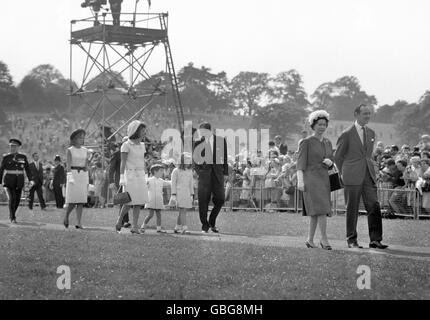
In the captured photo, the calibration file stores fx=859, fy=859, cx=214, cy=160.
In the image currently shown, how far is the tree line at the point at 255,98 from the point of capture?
78438mm

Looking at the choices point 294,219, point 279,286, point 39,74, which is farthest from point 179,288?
point 39,74

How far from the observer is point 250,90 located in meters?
91.5

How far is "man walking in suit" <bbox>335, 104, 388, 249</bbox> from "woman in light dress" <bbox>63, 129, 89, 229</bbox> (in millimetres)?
6456

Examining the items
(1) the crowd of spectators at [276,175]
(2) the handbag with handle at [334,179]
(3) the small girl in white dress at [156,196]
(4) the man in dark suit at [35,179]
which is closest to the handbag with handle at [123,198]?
(3) the small girl in white dress at [156,196]

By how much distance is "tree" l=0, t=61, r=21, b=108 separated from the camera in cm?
7331

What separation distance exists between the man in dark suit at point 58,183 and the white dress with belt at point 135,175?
15507 millimetres

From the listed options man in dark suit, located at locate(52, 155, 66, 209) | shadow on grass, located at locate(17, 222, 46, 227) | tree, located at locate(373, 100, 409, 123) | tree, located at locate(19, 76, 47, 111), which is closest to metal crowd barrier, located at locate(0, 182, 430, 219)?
man in dark suit, located at locate(52, 155, 66, 209)

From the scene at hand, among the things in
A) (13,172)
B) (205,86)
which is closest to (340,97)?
(205,86)

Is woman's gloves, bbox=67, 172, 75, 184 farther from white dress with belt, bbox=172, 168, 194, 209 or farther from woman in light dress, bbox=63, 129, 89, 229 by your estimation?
white dress with belt, bbox=172, 168, 194, 209

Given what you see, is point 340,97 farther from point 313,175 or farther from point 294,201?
point 313,175

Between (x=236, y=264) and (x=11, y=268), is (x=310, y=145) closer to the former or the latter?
(x=236, y=264)

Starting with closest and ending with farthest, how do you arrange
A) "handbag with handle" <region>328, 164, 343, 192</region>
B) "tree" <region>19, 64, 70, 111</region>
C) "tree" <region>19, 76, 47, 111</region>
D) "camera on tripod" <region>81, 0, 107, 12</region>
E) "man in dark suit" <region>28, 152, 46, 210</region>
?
"handbag with handle" <region>328, 164, 343, 192</region> < "man in dark suit" <region>28, 152, 46, 210</region> < "camera on tripod" <region>81, 0, 107, 12</region> < "tree" <region>19, 76, 47, 111</region> < "tree" <region>19, 64, 70, 111</region>

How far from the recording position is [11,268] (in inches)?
411

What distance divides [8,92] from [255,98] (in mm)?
26777
